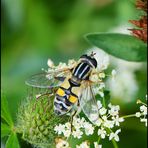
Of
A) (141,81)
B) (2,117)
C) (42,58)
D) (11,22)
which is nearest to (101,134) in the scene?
(2,117)

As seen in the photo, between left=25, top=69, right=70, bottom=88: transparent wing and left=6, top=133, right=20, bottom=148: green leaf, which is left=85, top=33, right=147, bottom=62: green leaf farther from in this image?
left=6, top=133, right=20, bottom=148: green leaf

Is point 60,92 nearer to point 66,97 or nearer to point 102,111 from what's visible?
point 66,97

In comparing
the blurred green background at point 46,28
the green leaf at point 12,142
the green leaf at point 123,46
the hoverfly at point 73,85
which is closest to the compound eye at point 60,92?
the hoverfly at point 73,85

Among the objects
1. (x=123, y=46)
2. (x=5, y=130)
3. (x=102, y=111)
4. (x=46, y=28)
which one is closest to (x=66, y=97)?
(x=102, y=111)

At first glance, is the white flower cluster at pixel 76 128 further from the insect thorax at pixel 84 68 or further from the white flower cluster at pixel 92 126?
the insect thorax at pixel 84 68

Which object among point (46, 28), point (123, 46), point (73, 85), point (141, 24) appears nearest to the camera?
point (73, 85)
